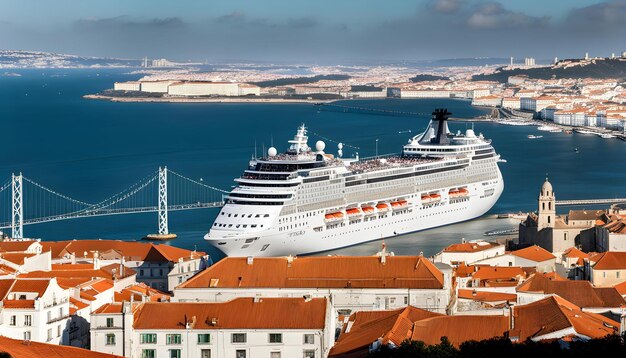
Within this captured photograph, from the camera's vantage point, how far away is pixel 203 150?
201 feet

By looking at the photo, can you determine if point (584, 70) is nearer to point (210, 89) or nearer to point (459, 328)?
point (210, 89)

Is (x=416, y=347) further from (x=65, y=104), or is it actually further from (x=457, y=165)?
(x=65, y=104)

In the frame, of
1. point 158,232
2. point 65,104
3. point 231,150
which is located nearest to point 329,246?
point 158,232

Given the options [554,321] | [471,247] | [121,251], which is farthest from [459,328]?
[121,251]

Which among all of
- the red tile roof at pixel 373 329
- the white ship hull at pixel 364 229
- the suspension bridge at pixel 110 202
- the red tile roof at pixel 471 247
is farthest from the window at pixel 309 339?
the suspension bridge at pixel 110 202

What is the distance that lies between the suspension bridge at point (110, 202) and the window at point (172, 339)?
17103mm

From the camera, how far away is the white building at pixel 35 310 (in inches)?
647

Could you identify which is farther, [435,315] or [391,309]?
[391,309]

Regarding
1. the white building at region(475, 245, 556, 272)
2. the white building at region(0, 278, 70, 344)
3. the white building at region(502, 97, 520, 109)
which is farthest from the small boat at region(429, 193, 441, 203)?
the white building at region(502, 97, 520, 109)

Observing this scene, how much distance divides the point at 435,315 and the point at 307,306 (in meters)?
1.59

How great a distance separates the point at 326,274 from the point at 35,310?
422 cm

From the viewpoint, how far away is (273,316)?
622 inches

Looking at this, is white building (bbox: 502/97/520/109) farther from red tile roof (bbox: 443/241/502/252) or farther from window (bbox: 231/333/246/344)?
window (bbox: 231/333/246/344)

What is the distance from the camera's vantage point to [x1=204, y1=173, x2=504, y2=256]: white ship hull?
29.9m
